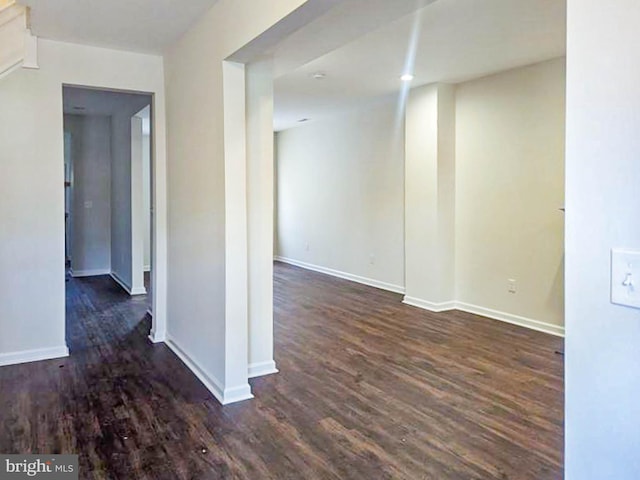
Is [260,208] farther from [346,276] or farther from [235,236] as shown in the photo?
[346,276]

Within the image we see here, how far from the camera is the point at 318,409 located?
2.79 meters

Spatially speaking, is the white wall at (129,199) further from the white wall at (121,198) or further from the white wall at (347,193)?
the white wall at (347,193)

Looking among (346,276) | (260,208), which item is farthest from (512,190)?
(346,276)

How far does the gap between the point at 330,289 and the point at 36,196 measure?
150 inches

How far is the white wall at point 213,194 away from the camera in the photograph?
2.81 metres

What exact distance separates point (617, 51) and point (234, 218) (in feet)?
7.38

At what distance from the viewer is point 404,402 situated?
2889 mm

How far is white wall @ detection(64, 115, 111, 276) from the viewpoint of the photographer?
24.6 feet

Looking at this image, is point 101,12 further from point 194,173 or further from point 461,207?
point 461,207

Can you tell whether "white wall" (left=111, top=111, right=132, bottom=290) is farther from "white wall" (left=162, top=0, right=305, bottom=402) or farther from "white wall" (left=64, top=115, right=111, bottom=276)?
"white wall" (left=162, top=0, right=305, bottom=402)

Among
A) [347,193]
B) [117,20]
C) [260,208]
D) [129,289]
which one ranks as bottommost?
[129,289]

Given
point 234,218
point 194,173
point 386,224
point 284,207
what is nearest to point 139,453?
point 234,218

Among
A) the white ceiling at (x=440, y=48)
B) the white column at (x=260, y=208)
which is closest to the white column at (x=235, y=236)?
the white column at (x=260, y=208)

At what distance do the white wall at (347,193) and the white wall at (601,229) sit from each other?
16.9ft
